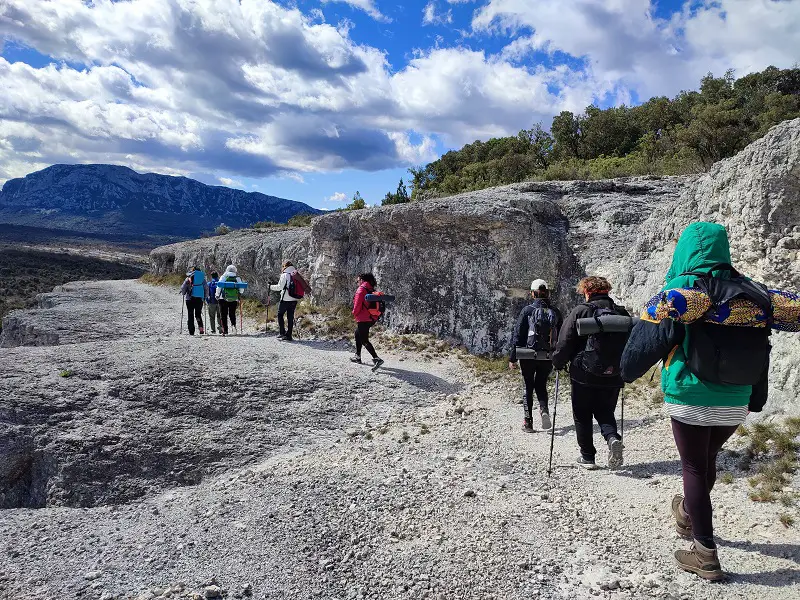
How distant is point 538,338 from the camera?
7023 millimetres

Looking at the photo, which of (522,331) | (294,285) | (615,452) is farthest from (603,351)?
(294,285)

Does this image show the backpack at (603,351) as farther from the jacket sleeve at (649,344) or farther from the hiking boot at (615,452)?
the jacket sleeve at (649,344)

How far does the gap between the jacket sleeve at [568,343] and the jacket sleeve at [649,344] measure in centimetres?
157

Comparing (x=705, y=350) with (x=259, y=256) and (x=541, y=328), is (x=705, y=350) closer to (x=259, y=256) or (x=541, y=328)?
(x=541, y=328)

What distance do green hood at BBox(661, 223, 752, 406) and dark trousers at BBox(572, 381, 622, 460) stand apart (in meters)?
1.96

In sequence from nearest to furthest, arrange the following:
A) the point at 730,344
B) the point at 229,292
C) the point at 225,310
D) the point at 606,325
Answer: the point at 730,344 → the point at 606,325 → the point at 229,292 → the point at 225,310

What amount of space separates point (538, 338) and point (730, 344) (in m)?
3.65

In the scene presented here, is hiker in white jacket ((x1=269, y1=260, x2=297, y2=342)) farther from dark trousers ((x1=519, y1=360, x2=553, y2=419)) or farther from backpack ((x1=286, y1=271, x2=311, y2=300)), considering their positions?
dark trousers ((x1=519, y1=360, x2=553, y2=419))

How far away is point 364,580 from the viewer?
14.0 feet

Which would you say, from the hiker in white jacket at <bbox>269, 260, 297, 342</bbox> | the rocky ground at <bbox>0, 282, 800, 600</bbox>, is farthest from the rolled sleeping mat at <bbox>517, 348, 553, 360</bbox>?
the hiker in white jacket at <bbox>269, 260, 297, 342</bbox>

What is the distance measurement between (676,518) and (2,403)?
9163 mm

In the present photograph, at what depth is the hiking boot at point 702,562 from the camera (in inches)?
145

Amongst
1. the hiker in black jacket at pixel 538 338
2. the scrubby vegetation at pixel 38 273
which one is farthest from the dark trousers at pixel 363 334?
the scrubby vegetation at pixel 38 273

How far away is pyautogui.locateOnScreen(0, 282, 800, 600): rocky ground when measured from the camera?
4199mm
